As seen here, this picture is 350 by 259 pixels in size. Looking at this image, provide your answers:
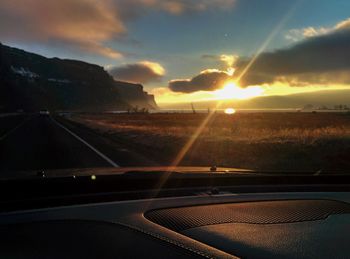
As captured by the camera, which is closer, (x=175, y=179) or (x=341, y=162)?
(x=175, y=179)

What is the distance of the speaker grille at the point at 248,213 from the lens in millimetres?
3252

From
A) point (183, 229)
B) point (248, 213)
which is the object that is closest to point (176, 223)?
point (183, 229)

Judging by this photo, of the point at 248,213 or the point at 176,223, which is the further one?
the point at 248,213

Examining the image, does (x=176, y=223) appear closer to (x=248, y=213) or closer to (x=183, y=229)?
(x=183, y=229)

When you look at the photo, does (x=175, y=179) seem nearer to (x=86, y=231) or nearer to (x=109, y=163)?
(x=86, y=231)

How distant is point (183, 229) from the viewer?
307cm

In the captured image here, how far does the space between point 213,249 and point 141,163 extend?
42.5 ft

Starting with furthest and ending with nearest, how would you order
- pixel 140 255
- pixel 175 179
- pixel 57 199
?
pixel 175 179, pixel 57 199, pixel 140 255

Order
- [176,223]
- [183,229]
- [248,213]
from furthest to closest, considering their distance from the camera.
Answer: [248,213] < [176,223] < [183,229]

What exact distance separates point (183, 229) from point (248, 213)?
0.64m

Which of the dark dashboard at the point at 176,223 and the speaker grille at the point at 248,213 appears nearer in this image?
the dark dashboard at the point at 176,223

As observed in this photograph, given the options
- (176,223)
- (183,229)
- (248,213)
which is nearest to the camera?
(183,229)

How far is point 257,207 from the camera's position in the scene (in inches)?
147

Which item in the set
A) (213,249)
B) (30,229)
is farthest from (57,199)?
(213,249)
